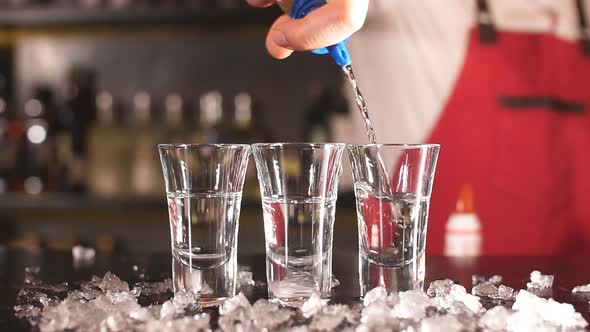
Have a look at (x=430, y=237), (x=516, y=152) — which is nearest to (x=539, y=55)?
(x=516, y=152)

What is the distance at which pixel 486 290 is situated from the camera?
77 centimetres

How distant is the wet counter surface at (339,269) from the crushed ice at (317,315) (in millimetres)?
85

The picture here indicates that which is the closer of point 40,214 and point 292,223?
point 292,223

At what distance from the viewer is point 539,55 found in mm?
1751

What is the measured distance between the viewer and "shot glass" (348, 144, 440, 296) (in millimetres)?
703

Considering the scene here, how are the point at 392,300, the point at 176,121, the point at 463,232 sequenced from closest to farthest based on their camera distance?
the point at 392,300 < the point at 463,232 < the point at 176,121

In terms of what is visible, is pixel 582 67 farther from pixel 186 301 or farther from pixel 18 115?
pixel 18 115

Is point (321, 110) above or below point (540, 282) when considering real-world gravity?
above

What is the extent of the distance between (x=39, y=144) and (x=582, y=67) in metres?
1.39

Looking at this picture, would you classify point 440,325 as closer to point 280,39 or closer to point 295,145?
point 295,145

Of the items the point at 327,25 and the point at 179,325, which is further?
the point at 327,25

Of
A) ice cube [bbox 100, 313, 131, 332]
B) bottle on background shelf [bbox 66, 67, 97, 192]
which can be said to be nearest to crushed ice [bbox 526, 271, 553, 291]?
ice cube [bbox 100, 313, 131, 332]

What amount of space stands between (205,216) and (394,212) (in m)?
0.16

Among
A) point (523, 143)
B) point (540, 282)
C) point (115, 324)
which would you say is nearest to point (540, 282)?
point (540, 282)
